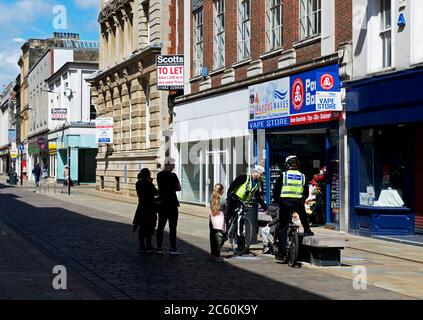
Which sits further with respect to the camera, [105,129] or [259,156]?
[105,129]

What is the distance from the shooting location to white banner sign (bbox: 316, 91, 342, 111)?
64.1ft

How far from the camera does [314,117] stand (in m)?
20.7

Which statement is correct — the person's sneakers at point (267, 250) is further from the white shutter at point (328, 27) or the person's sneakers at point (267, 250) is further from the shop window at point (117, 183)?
the shop window at point (117, 183)

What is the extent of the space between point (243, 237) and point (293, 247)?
160 cm

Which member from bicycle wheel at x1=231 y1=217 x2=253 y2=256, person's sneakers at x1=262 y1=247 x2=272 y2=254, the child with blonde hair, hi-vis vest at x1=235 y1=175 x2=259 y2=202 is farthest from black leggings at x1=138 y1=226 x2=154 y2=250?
person's sneakers at x1=262 y1=247 x2=272 y2=254

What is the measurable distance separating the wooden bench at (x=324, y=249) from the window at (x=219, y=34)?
16628 millimetres

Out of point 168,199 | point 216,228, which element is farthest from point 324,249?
point 168,199

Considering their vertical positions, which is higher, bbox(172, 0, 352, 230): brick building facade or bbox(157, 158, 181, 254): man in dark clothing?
bbox(172, 0, 352, 230): brick building facade

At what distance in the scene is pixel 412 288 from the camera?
35.0ft

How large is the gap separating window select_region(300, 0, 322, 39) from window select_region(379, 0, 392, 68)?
3029 millimetres

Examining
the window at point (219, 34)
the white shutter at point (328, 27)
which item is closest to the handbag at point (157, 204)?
the white shutter at point (328, 27)

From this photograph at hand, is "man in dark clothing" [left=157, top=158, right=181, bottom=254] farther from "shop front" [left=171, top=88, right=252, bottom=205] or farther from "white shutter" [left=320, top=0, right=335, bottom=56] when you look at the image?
"shop front" [left=171, top=88, right=252, bottom=205]

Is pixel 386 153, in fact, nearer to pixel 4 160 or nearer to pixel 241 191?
pixel 241 191
